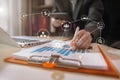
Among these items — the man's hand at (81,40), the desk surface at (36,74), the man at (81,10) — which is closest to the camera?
the desk surface at (36,74)

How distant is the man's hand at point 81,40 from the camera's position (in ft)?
1.44

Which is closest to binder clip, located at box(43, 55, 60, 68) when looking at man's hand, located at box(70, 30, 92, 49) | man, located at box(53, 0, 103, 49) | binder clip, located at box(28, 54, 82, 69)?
binder clip, located at box(28, 54, 82, 69)

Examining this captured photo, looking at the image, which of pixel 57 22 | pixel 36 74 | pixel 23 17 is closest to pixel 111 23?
pixel 57 22

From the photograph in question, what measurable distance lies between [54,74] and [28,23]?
0.42 m

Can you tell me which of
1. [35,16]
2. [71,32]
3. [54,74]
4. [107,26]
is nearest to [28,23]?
[35,16]

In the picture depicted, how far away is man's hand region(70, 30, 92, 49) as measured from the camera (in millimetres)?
439

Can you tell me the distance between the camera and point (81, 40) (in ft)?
1.48
